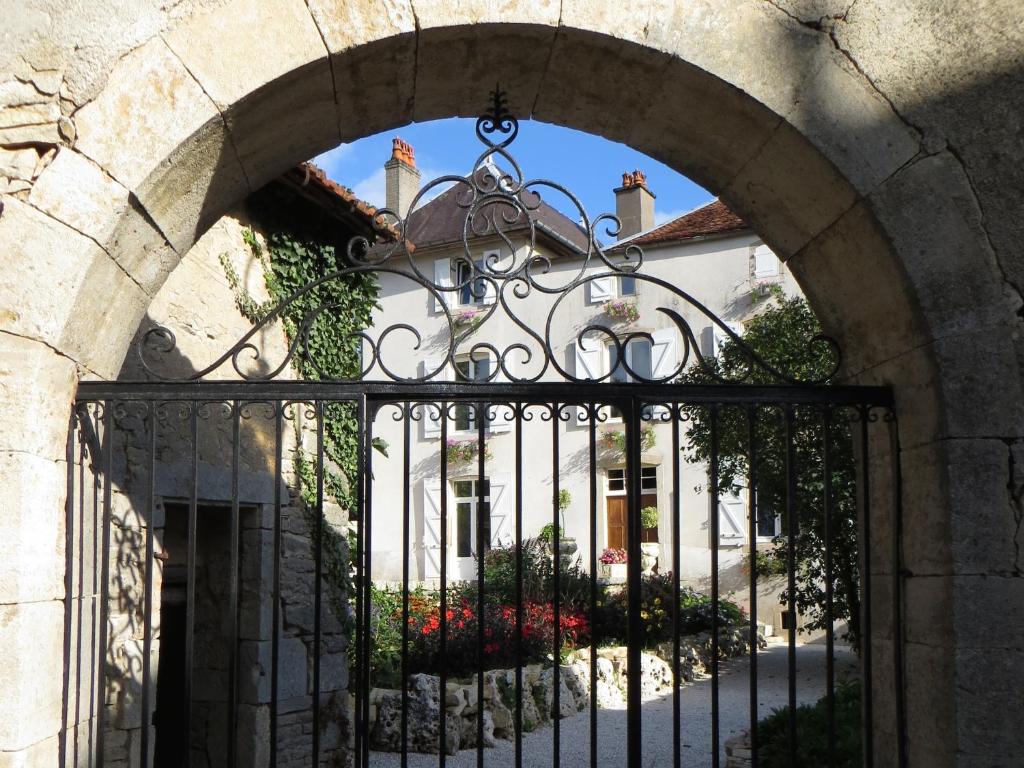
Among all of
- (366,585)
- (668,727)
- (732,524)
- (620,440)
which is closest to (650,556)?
(732,524)

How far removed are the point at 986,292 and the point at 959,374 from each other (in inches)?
10.9

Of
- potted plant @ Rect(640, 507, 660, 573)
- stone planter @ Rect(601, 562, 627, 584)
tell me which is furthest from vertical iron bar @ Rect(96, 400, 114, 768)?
potted plant @ Rect(640, 507, 660, 573)

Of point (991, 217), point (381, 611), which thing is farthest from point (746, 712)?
point (991, 217)

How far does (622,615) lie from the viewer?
1261 cm

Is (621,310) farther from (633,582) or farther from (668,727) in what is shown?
(633,582)

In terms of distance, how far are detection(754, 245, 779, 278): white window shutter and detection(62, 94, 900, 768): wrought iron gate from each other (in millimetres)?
1273

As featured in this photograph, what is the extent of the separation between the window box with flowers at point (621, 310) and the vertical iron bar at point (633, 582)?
12932 millimetres

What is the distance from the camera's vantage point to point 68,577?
10.8ft

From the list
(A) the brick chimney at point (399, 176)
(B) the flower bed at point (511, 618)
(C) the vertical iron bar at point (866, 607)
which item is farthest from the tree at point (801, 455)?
(A) the brick chimney at point (399, 176)

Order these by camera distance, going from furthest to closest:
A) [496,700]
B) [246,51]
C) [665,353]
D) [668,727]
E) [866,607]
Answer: [665,353] < [668,727] < [496,700] < [866,607] < [246,51]

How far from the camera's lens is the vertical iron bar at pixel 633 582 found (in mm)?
3369

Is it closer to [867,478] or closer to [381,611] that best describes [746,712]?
[381,611]

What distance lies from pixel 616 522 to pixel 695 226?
4.84 meters

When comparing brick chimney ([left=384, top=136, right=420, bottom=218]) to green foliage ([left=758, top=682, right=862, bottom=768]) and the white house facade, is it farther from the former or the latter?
green foliage ([left=758, top=682, right=862, bottom=768])
